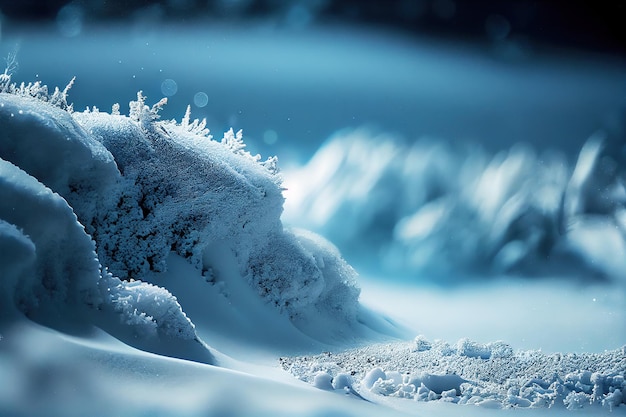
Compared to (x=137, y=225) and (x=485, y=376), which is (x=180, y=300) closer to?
(x=137, y=225)

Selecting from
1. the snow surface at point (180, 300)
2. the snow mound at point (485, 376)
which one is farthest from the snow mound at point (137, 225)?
the snow mound at point (485, 376)

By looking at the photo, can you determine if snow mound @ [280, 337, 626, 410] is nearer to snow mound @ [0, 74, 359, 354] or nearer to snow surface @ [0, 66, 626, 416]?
snow surface @ [0, 66, 626, 416]

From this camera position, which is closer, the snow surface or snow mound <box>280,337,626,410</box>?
the snow surface

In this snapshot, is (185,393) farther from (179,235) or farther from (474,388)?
(179,235)

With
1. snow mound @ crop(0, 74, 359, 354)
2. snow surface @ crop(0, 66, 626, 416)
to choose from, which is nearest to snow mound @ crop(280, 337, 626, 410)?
snow surface @ crop(0, 66, 626, 416)

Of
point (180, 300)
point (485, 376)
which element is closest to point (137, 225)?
point (180, 300)

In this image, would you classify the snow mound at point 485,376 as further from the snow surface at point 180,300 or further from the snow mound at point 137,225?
the snow mound at point 137,225

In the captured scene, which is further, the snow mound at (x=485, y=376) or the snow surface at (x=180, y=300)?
the snow mound at (x=485, y=376)
